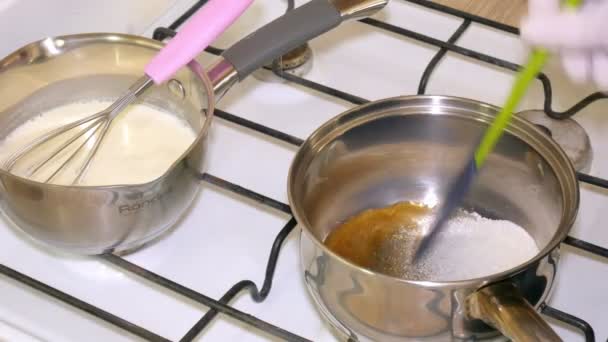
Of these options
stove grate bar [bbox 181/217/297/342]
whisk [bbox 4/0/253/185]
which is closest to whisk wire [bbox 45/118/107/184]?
whisk [bbox 4/0/253/185]

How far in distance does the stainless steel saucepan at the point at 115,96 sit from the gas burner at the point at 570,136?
0.13 metres

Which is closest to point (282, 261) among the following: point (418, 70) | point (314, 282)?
point (314, 282)

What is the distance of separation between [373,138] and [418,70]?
14 centimetres

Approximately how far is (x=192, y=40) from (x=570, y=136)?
10.0 inches

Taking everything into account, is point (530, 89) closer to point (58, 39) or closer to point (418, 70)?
point (418, 70)

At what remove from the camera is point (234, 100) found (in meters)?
0.68

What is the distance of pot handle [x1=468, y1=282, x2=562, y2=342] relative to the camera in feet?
1.39

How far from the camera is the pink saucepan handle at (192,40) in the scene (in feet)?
1.88

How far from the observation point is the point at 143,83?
60cm

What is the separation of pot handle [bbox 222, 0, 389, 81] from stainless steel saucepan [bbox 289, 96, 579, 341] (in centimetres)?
8

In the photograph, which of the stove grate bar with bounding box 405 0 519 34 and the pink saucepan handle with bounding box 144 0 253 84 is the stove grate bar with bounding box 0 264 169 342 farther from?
the stove grate bar with bounding box 405 0 519 34

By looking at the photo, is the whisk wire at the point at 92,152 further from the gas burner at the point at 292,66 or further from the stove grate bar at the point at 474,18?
the stove grate bar at the point at 474,18

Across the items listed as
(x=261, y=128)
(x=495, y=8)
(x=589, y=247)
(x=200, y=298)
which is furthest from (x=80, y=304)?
(x=495, y=8)

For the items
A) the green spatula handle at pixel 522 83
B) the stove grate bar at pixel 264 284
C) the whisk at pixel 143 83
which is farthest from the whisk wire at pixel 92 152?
the green spatula handle at pixel 522 83
